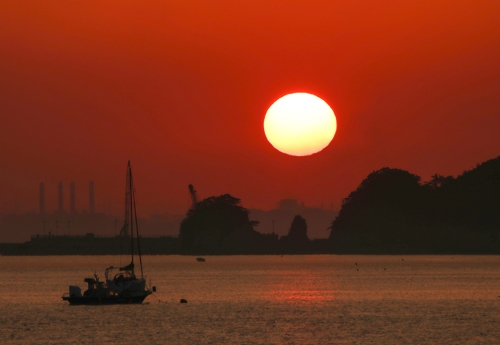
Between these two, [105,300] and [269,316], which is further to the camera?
[105,300]

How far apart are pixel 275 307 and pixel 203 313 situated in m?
11.6

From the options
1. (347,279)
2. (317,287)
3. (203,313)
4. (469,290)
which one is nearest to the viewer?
(203,313)

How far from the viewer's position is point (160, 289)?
15225 centimetres

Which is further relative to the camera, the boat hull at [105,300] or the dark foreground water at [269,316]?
the boat hull at [105,300]

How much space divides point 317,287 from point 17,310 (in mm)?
58829

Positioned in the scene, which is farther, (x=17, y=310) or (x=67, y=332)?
(x=17, y=310)

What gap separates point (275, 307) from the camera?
115250mm

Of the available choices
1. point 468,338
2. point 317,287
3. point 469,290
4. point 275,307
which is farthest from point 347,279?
point 468,338

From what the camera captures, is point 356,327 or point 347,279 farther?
point 347,279

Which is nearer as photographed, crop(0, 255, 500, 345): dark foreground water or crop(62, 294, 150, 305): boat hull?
crop(0, 255, 500, 345): dark foreground water

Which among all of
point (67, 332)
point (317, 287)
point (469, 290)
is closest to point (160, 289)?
point (317, 287)

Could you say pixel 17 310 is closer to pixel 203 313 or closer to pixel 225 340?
pixel 203 313

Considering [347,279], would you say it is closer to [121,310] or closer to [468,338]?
[121,310]

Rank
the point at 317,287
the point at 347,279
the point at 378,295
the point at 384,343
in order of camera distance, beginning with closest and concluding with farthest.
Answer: the point at 384,343
the point at 378,295
the point at 317,287
the point at 347,279
